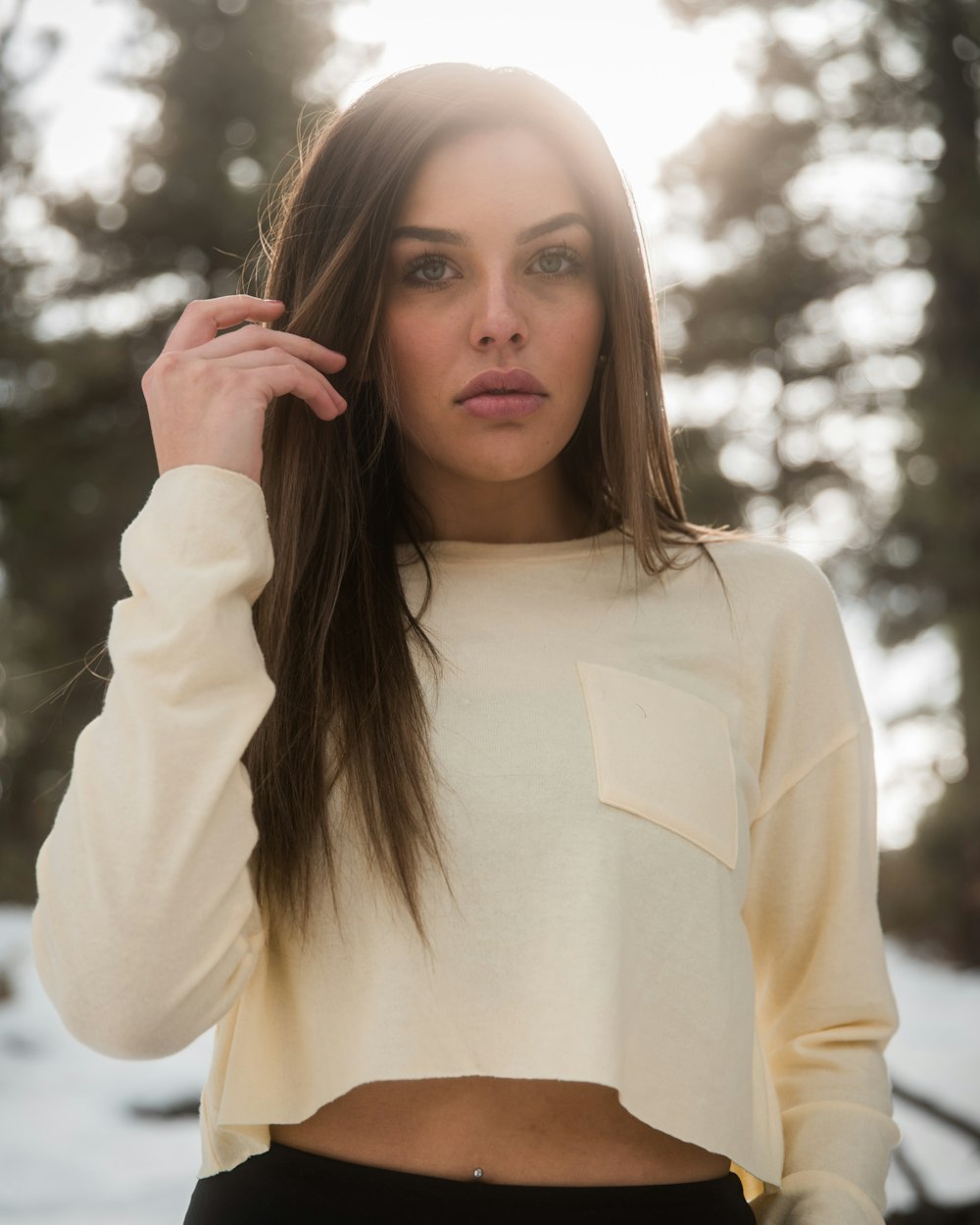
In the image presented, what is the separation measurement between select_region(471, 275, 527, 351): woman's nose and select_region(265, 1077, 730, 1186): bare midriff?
0.87 metres

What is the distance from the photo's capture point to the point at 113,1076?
14.0ft

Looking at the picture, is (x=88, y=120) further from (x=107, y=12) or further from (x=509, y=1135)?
(x=509, y=1135)

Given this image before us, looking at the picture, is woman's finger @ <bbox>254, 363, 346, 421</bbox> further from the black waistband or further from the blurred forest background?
the blurred forest background

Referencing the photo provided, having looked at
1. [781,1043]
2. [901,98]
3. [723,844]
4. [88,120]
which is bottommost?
[781,1043]

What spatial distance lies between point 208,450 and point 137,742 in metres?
0.33

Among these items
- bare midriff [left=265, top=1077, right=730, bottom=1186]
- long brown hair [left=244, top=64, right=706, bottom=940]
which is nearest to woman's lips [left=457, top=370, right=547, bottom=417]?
long brown hair [left=244, top=64, right=706, bottom=940]

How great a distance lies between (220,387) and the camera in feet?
5.16

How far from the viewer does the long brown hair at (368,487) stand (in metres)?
1.61

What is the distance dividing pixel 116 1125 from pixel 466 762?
2.86 meters

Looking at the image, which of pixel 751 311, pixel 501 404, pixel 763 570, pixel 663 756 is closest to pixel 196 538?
pixel 501 404

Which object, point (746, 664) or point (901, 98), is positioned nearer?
point (746, 664)

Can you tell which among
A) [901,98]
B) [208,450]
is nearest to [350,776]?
[208,450]

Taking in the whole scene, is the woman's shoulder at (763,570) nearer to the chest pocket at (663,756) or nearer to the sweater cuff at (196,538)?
the chest pocket at (663,756)

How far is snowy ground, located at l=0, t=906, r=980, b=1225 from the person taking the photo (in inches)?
137
